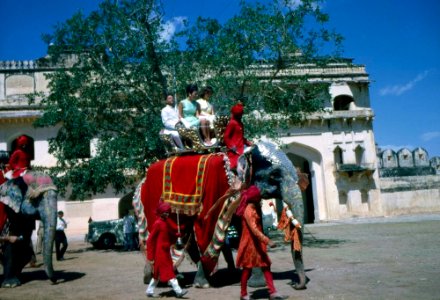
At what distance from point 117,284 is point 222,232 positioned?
2.30 m

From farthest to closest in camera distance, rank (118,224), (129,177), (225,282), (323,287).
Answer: (118,224) < (129,177) < (225,282) < (323,287)

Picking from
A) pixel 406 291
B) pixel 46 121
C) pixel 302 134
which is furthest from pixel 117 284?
pixel 302 134

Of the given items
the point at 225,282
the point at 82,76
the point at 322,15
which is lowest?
the point at 225,282

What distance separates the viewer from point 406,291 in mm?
5613

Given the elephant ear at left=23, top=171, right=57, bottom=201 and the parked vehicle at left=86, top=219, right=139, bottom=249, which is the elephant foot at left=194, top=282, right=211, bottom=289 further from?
the parked vehicle at left=86, top=219, right=139, bottom=249

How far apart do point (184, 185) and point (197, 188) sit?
0.76 feet

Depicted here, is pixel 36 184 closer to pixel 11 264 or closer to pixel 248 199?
pixel 11 264

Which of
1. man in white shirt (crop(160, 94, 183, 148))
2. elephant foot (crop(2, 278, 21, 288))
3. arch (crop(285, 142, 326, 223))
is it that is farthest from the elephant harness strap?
arch (crop(285, 142, 326, 223))

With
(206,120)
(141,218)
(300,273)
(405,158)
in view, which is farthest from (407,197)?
(300,273)

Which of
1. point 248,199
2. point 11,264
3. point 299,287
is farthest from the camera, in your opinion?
point 11,264

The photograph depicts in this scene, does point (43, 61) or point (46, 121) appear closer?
point (46, 121)

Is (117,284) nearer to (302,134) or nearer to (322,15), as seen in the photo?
(322,15)

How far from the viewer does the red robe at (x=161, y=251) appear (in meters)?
6.38

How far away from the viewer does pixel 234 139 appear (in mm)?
6949
